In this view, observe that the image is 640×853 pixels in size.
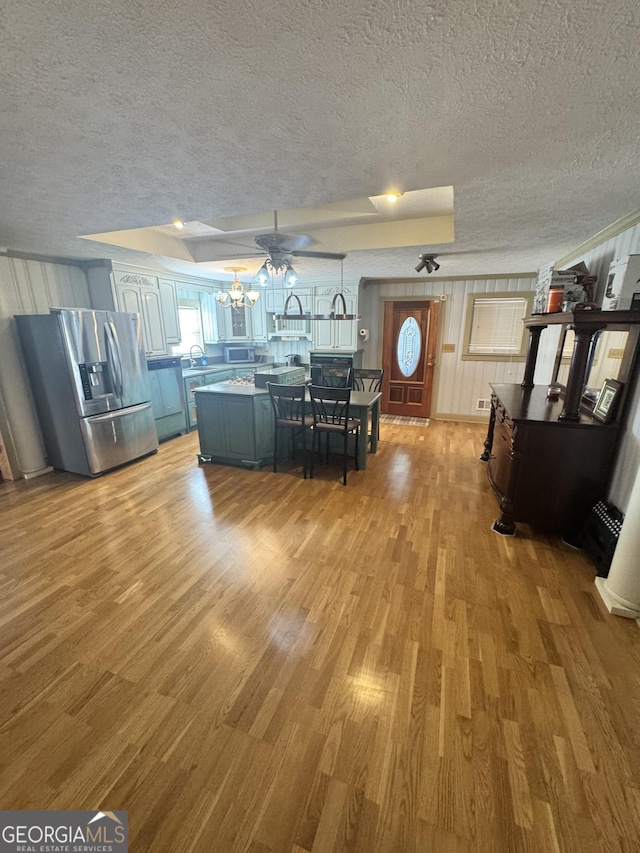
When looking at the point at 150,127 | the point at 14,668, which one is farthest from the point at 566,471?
the point at 14,668

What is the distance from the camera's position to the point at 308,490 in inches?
134

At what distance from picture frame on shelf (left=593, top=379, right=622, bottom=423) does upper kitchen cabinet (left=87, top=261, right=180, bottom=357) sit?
485 centimetres

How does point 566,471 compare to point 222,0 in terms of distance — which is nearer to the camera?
point 222,0

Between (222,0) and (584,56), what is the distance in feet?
3.33

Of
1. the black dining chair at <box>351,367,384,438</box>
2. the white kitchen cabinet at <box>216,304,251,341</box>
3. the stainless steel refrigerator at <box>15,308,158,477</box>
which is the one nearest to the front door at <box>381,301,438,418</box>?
the black dining chair at <box>351,367,384,438</box>

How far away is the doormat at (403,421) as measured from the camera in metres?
5.83

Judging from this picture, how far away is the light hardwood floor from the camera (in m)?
1.14

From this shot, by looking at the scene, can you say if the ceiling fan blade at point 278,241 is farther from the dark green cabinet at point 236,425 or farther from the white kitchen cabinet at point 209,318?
the white kitchen cabinet at point 209,318

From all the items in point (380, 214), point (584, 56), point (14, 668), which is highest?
point (380, 214)

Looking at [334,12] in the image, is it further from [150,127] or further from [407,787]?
[407,787]

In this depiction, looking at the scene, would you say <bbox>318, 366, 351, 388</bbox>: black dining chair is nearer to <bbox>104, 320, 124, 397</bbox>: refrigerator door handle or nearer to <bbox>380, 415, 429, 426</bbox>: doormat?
<bbox>380, 415, 429, 426</bbox>: doormat

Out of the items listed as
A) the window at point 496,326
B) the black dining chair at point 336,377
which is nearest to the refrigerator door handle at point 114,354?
the black dining chair at point 336,377

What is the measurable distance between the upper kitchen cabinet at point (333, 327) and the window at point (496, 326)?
1.86 m

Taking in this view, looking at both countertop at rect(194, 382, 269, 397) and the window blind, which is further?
the window blind
